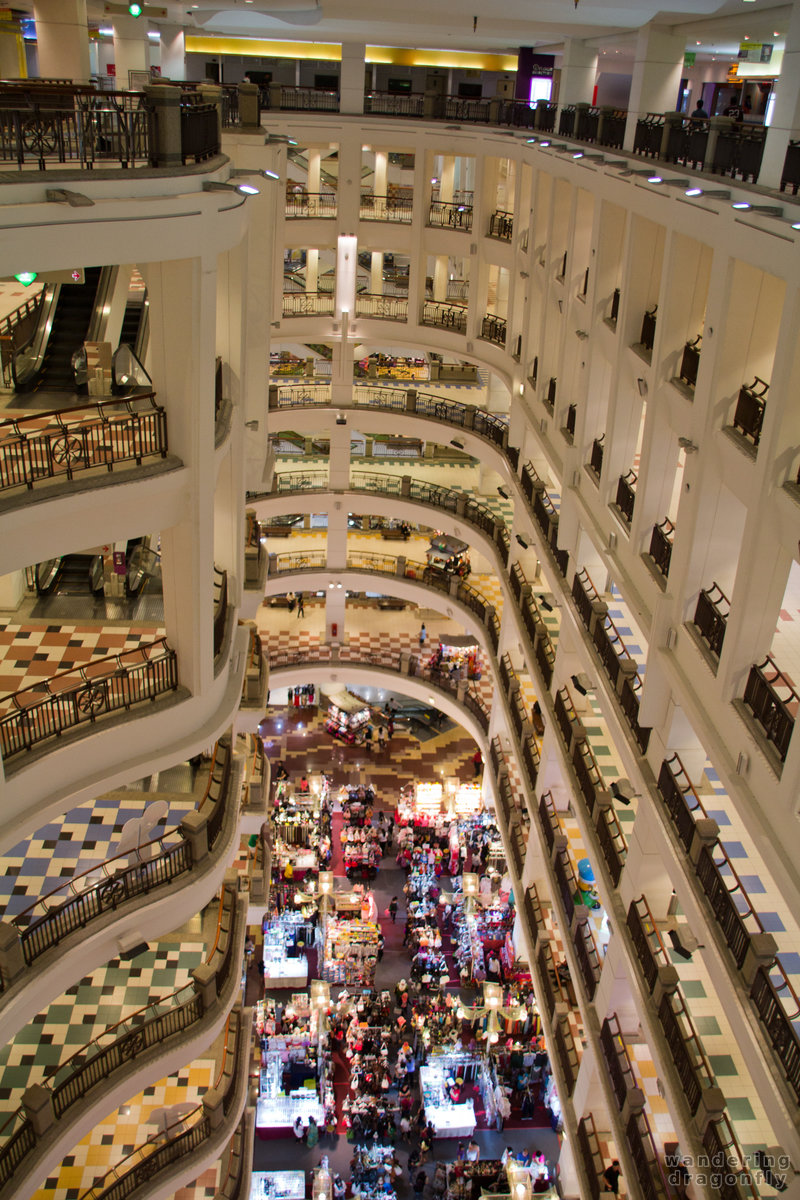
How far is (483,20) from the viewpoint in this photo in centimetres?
1698

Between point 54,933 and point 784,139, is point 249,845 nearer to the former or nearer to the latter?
point 54,933

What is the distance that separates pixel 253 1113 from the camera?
51.0 ft

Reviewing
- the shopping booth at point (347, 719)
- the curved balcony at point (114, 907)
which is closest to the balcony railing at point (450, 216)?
the shopping booth at point (347, 719)

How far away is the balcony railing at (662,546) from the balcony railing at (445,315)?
1299cm

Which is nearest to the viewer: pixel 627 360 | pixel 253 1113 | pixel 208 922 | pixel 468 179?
pixel 627 360

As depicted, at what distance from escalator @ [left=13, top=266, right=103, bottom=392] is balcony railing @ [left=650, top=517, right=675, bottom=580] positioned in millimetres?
7117

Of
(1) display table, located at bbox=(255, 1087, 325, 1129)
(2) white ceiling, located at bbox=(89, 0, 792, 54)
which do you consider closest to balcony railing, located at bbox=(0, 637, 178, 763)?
(2) white ceiling, located at bbox=(89, 0, 792, 54)

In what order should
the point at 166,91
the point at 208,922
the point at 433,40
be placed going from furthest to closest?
the point at 433,40 → the point at 208,922 → the point at 166,91

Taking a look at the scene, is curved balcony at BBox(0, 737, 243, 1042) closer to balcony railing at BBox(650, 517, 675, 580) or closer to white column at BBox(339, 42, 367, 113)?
balcony railing at BBox(650, 517, 675, 580)

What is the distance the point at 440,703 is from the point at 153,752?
15.8m

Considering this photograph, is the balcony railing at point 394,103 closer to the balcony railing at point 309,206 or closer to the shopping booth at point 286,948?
the balcony railing at point 309,206

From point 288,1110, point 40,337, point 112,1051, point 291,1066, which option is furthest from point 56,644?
point 288,1110

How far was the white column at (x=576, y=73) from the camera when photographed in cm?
1750

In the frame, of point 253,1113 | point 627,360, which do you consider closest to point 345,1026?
point 253,1113
